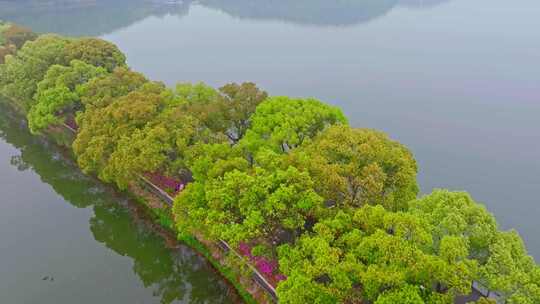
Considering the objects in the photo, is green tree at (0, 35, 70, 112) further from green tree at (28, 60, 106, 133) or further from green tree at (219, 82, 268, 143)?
green tree at (219, 82, 268, 143)

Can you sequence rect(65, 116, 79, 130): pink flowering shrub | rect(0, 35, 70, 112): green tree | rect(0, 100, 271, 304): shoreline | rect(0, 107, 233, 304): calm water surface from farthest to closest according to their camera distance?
1. rect(0, 35, 70, 112): green tree
2. rect(65, 116, 79, 130): pink flowering shrub
3. rect(0, 107, 233, 304): calm water surface
4. rect(0, 100, 271, 304): shoreline

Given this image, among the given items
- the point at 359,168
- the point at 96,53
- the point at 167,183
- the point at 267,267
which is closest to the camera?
the point at 359,168

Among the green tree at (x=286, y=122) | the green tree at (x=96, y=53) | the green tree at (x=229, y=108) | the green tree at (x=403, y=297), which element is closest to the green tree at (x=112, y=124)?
the green tree at (x=229, y=108)

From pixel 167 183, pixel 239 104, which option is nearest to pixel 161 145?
pixel 167 183

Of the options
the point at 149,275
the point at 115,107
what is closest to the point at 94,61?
the point at 115,107

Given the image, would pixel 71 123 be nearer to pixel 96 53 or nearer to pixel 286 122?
pixel 96 53

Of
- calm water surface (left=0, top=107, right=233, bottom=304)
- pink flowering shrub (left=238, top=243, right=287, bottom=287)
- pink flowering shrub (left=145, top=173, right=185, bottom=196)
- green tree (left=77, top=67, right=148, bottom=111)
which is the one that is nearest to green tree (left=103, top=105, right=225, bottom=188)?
pink flowering shrub (left=145, top=173, right=185, bottom=196)
